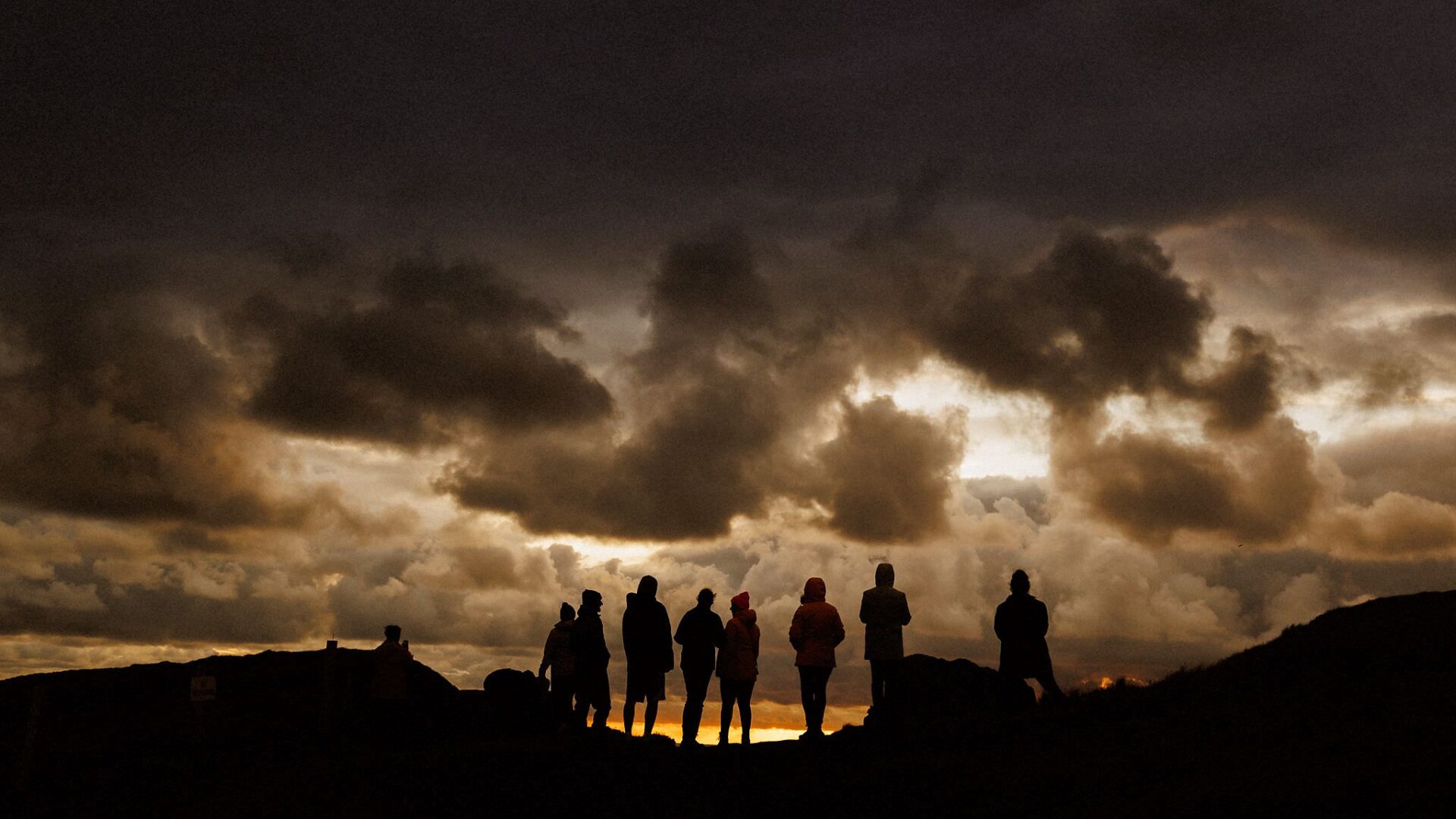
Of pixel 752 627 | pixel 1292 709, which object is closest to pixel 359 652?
pixel 752 627

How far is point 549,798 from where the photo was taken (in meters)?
12.8

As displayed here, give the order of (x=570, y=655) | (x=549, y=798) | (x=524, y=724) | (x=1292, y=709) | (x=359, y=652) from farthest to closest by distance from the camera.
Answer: (x=359, y=652)
(x=524, y=724)
(x=570, y=655)
(x=1292, y=709)
(x=549, y=798)

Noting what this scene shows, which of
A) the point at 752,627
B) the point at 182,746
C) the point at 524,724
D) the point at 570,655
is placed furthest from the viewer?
the point at 182,746

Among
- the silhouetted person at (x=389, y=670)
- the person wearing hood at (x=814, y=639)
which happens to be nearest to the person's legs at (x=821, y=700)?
the person wearing hood at (x=814, y=639)

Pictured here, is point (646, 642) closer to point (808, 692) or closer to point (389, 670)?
point (808, 692)

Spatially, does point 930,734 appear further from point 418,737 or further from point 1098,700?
point 418,737

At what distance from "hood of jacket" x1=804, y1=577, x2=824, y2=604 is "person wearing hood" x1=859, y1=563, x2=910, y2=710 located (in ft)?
2.01

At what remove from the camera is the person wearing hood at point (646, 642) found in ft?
52.2

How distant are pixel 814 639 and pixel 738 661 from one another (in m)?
1.11

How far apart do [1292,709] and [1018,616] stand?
147 inches

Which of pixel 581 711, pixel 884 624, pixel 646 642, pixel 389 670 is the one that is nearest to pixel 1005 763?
pixel 884 624

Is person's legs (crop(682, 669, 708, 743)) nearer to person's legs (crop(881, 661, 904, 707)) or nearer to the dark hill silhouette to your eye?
the dark hill silhouette

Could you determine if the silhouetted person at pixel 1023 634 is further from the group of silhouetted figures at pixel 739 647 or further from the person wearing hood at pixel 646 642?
the person wearing hood at pixel 646 642

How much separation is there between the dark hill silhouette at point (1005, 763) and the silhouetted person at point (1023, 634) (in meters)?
0.79
